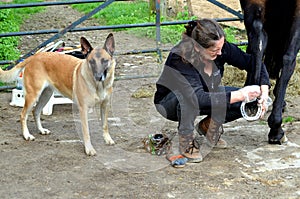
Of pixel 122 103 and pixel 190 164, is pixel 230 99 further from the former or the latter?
pixel 122 103

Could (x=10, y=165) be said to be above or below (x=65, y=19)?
above

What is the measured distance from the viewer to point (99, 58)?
16.1 feet

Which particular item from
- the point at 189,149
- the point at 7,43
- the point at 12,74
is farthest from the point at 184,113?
the point at 7,43

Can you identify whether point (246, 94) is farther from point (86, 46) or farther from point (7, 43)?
point (7, 43)

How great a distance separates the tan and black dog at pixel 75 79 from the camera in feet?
16.3

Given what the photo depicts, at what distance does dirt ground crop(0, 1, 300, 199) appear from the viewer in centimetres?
436

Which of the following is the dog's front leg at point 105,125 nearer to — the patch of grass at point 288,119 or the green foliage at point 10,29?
the patch of grass at point 288,119

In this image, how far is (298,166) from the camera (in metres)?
4.80

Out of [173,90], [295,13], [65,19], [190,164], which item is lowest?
[65,19]

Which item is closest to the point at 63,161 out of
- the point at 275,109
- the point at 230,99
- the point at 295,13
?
the point at 230,99

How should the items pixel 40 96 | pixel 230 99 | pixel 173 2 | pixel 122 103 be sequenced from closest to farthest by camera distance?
pixel 230 99 → pixel 40 96 → pixel 122 103 → pixel 173 2

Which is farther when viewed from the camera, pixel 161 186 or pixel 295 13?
pixel 295 13

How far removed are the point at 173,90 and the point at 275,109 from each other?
938 mm

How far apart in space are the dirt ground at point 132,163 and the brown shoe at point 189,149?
0.20ft
